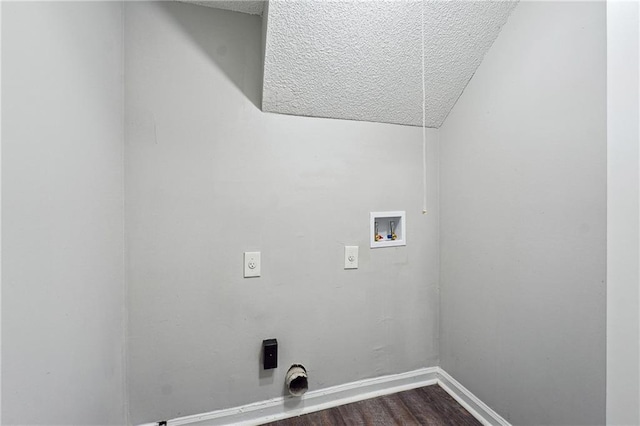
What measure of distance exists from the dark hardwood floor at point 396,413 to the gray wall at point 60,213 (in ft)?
3.04

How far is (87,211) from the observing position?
88 cm

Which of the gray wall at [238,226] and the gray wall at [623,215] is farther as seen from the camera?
the gray wall at [238,226]

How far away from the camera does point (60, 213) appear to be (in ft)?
2.39

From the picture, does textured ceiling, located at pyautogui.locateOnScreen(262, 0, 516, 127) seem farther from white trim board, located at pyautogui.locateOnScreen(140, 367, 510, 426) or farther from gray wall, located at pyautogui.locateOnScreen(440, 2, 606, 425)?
white trim board, located at pyautogui.locateOnScreen(140, 367, 510, 426)

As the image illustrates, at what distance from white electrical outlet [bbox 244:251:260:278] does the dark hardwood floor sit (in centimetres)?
76

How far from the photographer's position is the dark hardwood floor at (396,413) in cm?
137

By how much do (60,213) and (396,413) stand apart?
1672mm

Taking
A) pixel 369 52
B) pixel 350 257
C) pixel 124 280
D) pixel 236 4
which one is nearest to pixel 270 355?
pixel 350 257

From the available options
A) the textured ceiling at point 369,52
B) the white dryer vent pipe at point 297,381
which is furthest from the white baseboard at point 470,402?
the textured ceiling at point 369,52

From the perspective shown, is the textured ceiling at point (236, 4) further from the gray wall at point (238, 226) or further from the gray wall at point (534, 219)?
the gray wall at point (534, 219)

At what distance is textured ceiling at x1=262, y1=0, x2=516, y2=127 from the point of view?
1.14 m

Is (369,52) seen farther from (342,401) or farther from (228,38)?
(342,401)

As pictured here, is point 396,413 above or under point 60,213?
under

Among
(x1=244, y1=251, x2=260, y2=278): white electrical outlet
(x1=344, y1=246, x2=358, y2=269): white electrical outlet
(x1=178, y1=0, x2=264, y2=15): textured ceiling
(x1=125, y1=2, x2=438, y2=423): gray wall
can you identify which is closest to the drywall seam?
(x1=125, y1=2, x2=438, y2=423): gray wall
